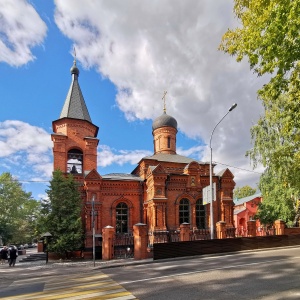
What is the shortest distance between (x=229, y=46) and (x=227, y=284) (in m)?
6.84

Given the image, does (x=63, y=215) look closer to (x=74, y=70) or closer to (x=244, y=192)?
(x=74, y=70)

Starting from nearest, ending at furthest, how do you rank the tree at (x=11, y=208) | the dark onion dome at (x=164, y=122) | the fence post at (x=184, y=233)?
the fence post at (x=184, y=233)
the dark onion dome at (x=164, y=122)
the tree at (x=11, y=208)

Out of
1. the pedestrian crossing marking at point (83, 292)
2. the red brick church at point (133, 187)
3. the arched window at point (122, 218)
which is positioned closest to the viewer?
the pedestrian crossing marking at point (83, 292)

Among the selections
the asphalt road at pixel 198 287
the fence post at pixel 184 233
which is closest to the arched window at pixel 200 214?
the fence post at pixel 184 233

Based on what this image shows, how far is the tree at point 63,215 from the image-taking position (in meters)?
18.0

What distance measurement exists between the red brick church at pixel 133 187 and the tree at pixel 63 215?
1.29 m

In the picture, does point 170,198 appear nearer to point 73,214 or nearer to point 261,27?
point 73,214

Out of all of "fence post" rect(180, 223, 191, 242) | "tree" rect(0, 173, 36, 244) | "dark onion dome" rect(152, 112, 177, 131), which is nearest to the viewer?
"fence post" rect(180, 223, 191, 242)

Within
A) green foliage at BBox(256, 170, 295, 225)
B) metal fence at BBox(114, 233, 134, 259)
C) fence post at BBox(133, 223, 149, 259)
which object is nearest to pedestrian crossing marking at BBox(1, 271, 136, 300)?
fence post at BBox(133, 223, 149, 259)

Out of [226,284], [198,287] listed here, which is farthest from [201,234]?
[198,287]

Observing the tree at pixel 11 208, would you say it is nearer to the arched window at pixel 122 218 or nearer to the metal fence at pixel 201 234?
the arched window at pixel 122 218

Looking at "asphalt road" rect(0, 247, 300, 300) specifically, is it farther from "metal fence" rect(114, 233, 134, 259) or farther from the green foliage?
the green foliage

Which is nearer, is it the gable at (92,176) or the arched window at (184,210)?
the gable at (92,176)

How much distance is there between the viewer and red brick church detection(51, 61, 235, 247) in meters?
20.8
